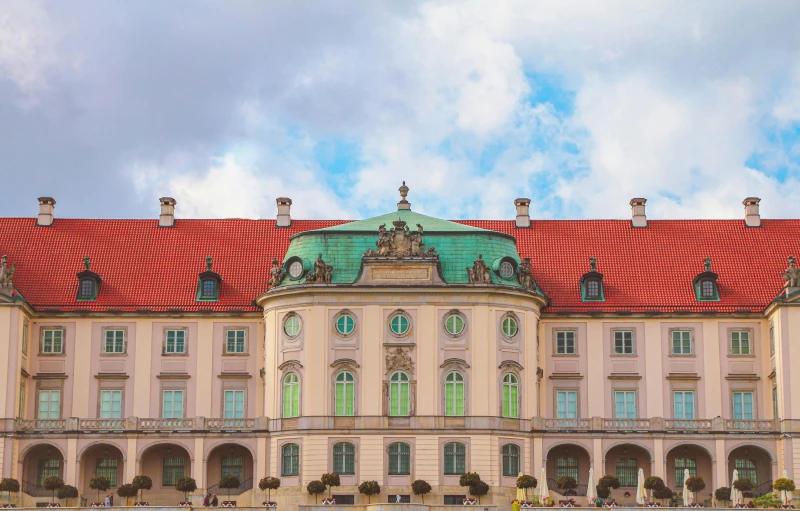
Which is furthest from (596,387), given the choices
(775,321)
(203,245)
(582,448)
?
(203,245)

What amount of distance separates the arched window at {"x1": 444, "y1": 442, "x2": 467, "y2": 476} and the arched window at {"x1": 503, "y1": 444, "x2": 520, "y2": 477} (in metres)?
2.02

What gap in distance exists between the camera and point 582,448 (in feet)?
287

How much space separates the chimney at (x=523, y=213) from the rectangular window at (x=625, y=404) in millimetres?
11608

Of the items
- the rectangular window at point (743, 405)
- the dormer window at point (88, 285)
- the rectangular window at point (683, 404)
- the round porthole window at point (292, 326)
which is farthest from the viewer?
the dormer window at point (88, 285)

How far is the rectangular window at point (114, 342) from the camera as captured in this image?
88.3m

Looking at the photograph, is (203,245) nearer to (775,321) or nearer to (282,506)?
(282,506)

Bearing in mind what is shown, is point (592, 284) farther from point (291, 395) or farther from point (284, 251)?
point (291, 395)

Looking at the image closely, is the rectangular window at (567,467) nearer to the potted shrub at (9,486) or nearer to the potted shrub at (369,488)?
the potted shrub at (369,488)

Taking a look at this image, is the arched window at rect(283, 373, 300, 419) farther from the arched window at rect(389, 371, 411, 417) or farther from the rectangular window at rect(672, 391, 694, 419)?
the rectangular window at rect(672, 391, 694, 419)

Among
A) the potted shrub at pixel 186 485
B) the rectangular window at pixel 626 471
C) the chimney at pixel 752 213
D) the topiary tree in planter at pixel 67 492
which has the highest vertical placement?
the chimney at pixel 752 213

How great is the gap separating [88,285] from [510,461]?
22994 millimetres

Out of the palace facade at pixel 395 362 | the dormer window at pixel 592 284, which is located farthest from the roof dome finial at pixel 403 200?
the dormer window at pixel 592 284

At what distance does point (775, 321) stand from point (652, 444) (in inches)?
335

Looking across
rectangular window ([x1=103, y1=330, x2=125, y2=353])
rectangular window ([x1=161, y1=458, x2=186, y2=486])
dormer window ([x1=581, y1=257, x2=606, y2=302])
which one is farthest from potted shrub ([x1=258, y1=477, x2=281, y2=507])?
dormer window ([x1=581, y1=257, x2=606, y2=302])
